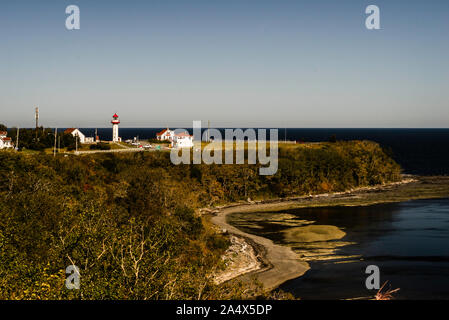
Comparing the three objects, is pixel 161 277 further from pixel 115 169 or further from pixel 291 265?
pixel 115 169

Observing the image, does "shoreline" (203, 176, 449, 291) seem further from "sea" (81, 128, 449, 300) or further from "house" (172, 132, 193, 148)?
"house" (172, 132, 193, 148)

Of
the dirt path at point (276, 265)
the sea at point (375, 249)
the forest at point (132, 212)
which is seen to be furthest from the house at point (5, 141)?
the dirt path at point (276, 265)

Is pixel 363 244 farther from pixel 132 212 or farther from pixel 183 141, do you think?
pixel 183 141

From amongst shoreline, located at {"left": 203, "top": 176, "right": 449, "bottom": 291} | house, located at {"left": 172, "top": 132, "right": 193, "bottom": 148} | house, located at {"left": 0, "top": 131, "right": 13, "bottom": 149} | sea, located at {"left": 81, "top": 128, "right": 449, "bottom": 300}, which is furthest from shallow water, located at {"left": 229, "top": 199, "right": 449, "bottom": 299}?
house, located at {"left": 0, "top": 131, "right": 13, "bottom": 149}

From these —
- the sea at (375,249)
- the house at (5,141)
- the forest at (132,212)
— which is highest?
the house at (5,141)

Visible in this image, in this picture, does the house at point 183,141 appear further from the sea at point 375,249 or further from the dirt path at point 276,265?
the dirt path at point 276,265

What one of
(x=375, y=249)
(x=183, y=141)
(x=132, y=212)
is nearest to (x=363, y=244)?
(x=375, y=249)
